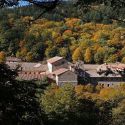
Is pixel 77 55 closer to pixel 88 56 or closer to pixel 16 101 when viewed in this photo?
pixel 88 56

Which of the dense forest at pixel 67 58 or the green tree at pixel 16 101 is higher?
the green tree at pixel 16 101

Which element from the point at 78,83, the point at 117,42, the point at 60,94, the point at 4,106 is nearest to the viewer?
the point at 4,106

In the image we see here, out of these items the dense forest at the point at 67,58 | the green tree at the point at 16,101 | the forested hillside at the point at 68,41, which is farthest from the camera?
the forested hillside at the point at 68,41

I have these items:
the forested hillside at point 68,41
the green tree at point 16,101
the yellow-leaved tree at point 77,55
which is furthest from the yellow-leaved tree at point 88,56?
the green tree at point 16,101

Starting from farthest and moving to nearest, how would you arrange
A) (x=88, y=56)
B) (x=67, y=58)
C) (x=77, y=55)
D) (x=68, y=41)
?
(x=68, y=41) → (x=67, y=58) → (x=77, y=55) → (x=88, y=56)

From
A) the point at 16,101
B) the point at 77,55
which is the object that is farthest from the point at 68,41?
the point at 16,101

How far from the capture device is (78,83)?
106 ft

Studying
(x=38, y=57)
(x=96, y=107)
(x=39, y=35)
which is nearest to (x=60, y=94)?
(x=96, y=107)

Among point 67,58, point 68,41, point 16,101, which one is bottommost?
point 67,58

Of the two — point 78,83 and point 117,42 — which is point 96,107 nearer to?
point 78,83

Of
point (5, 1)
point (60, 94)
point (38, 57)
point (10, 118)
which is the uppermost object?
point (5, 1)

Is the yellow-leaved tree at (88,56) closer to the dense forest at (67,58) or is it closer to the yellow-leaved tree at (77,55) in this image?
the dense forest at (67,58)

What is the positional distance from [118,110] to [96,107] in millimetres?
822

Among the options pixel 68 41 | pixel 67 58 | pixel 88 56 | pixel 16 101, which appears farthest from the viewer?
pixel 68 41
